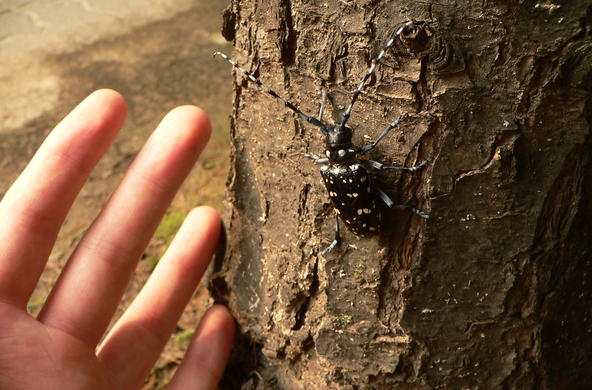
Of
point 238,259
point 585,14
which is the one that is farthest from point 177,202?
point 585,14

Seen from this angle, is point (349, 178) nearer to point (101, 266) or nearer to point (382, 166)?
point (382, 166)

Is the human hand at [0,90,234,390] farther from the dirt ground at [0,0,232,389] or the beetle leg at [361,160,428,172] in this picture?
the beetle leg at [361,160,428,172]

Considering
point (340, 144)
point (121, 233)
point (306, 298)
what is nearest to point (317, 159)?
point (340, 144)

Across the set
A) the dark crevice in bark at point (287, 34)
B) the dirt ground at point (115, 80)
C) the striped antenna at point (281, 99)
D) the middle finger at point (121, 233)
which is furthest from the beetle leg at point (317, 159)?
the dirt ground at point (115, 80)

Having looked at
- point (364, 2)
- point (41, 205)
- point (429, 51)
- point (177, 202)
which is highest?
point (364, 2)

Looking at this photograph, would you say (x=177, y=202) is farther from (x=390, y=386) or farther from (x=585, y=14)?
(x=585, y=14)

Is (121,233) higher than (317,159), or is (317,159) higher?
(317,159)

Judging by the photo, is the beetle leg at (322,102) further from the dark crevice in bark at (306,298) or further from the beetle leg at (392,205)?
the dark crevice in bark at (306,298)

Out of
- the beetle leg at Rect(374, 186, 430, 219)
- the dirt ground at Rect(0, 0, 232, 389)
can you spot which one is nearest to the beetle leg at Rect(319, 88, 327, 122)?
the beetle leg at Rect(374, 186, 430, 219)
